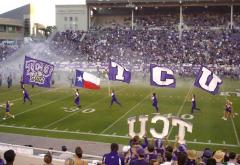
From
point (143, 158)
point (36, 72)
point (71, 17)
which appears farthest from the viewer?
point (71, 17)

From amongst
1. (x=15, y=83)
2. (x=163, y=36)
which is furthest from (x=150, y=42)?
(x=15, y=83)

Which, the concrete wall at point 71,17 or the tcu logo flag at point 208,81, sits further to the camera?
the concrete wall at point 71,17

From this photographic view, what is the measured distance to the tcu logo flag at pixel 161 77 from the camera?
68.6 feet

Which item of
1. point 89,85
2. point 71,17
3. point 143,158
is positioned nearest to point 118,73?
point 89,85

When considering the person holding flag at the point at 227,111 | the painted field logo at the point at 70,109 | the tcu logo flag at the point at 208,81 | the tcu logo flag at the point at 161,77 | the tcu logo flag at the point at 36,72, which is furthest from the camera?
the painted field logo at the point at 70,109

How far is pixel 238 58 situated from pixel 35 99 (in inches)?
1194

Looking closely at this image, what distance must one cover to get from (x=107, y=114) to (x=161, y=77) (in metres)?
3.61

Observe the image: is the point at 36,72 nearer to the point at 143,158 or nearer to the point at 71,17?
the point at 143,158

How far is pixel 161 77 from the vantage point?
21.1m

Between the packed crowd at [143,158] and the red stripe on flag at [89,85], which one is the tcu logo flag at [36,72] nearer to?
the red stripe on flag at [89,85]

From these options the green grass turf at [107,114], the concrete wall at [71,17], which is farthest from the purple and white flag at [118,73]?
the concrete wall at [71,17]

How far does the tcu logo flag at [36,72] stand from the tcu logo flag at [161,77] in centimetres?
489

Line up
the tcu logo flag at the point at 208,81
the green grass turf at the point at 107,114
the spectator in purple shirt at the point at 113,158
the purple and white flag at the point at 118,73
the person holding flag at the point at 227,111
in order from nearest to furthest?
the spectator in purple shirt at the point at 113,158 < the green grass turf at the point at 107,114 < the tcu logo flag at the point at 208,81 < the person holding flag at the point at 227,111 < the purple and white flag at the point at 118,73

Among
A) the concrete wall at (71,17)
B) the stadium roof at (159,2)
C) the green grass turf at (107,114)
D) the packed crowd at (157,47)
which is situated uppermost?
the stadium roof at (159,2)
